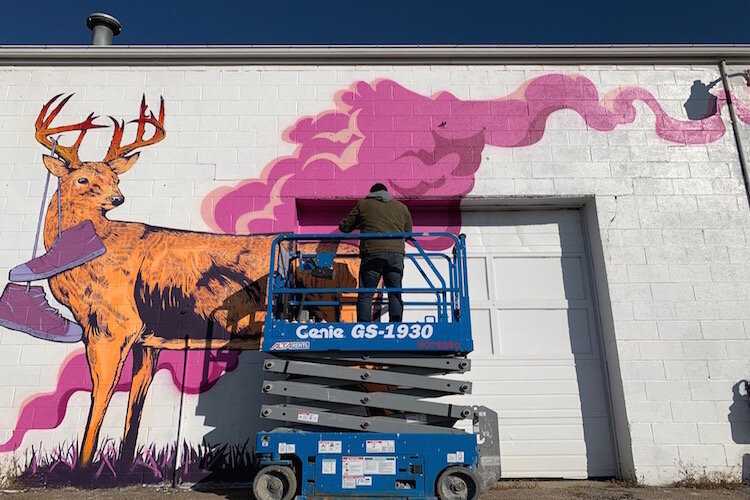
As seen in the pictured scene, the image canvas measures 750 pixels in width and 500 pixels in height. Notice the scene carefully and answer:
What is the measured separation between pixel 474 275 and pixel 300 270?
232 cm

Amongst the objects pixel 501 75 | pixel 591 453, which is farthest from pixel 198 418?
pixel 501 75

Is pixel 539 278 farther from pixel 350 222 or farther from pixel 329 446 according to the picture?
pixel 329 446

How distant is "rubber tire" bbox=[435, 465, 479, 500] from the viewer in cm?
469

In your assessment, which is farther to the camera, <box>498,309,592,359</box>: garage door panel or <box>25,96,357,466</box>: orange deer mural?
<box>498,309,592,359</box>: garage door panel

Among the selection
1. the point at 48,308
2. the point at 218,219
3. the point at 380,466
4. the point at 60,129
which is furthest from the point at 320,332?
the point at 60,129

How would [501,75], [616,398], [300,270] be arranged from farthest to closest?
[501,75], [616,398], [300,270]

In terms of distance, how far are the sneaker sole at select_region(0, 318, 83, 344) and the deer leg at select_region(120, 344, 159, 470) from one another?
700 mm

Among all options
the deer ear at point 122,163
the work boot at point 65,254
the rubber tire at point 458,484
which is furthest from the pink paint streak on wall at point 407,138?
the rubber tire at point 458,484

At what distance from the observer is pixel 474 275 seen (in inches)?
279

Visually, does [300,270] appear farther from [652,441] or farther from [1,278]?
[652,441]

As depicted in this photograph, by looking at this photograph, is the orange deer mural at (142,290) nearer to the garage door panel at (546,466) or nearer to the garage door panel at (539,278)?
the garage door panel at (539,278)

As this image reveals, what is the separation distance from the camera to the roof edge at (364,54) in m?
7.46

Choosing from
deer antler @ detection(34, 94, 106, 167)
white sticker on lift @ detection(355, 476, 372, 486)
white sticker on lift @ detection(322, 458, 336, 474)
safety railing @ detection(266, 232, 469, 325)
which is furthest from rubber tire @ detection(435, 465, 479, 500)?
deer antler @ detection(34, 94, 106, 167)

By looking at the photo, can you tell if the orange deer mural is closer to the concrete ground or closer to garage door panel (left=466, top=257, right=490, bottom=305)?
the concrete ground
